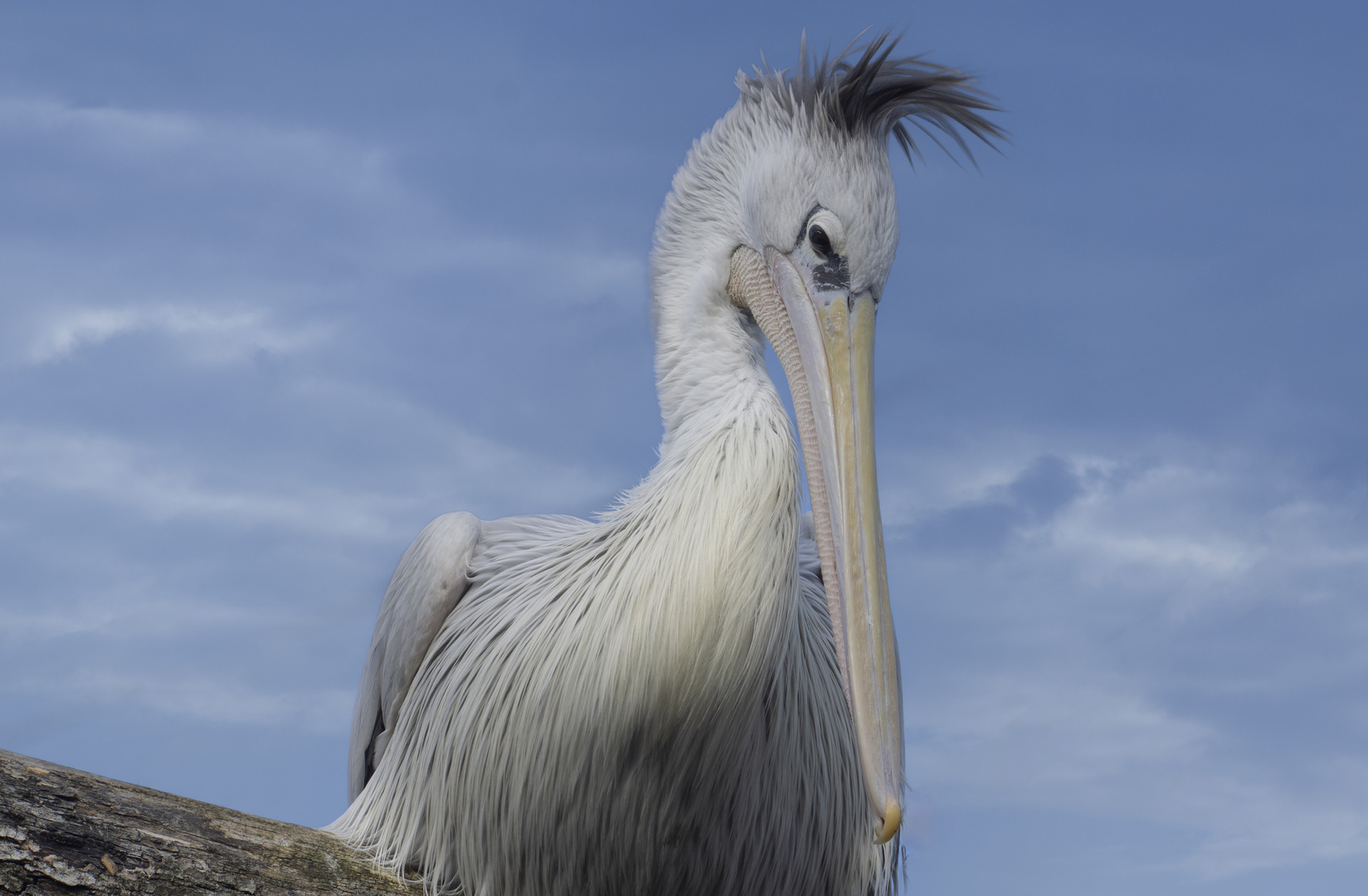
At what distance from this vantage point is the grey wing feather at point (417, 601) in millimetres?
4582

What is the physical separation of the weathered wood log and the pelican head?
181 cm

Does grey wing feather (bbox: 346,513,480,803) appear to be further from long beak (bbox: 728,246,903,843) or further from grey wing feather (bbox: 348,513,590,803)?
long beak (bbox: 728,246,903,843)

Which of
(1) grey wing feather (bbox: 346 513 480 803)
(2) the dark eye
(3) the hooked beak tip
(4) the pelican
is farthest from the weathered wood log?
(2) the dark eye

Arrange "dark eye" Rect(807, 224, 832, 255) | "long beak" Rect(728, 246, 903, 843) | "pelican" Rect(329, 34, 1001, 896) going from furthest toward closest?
"dark eye" Rect(807, 224, 832, 255), "pelican" Rect(329, 34, 1001, 896), "long beak" Rect(728, 246, 903, 843)

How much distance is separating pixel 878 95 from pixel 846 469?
138 cm

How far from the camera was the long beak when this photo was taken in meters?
3.58

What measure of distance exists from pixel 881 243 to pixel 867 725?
161cm

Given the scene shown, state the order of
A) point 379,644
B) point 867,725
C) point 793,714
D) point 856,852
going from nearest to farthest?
1. point 867,725
2. point 793,714
3. point 856,852
4. point 379,644

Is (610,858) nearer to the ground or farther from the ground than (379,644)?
nearer to the ground

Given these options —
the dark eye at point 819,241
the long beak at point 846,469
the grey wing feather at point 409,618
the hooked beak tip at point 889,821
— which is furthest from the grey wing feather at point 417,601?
the hooked beak tip at point 889,821

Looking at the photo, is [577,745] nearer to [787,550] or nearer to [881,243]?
[787,550]

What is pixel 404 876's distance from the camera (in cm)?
420

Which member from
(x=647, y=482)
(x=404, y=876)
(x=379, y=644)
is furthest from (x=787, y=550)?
(x=379, y=644)

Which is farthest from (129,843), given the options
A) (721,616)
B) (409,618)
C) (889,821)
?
(889,821)
